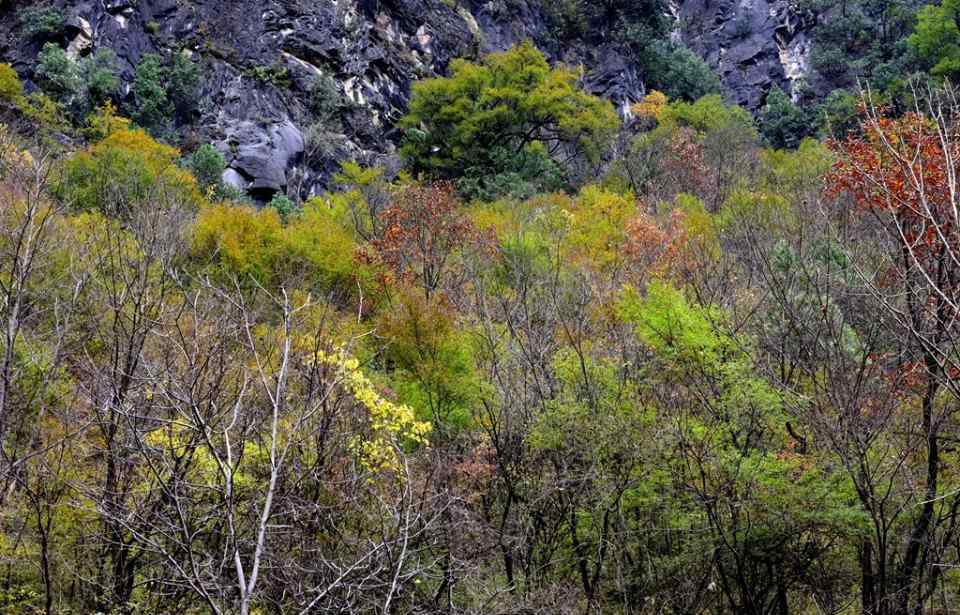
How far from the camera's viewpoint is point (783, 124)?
45.0 m

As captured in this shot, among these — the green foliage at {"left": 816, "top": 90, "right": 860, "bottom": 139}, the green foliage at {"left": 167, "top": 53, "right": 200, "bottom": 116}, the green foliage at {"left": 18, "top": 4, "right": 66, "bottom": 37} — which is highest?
the green foliage at {"left": 816, "top": 90, "right": 860, "bottom": 139}

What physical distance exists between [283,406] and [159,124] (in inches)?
1157

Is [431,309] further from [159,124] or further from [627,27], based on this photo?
[627,27]

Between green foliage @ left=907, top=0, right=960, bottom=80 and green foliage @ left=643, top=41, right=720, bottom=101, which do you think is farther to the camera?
green foliage @ left=643, top=41, right=720, bottom=101

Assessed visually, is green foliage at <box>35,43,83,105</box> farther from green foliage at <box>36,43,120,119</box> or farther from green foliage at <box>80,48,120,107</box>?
green foliage at <box>80,48,120,107</box>

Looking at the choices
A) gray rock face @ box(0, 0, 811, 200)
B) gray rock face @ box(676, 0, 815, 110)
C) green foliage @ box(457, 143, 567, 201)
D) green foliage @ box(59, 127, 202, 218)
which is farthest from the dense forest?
gray rock face @ box(676, 0, 815, 110)

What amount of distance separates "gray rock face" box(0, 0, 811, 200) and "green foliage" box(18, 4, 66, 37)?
43 centimetres

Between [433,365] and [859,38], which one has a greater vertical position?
[859,38]

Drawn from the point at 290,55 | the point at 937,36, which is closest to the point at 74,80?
the point at 290,55

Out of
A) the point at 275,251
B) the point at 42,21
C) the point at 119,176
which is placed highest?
the point at 42,21

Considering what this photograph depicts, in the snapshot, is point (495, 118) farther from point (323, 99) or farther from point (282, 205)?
point (282, 205)

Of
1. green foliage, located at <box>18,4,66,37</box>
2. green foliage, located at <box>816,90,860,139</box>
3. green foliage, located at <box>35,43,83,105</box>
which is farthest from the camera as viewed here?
green foliage, located at <box>816,90,860,139</box>

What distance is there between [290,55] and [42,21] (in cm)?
1047

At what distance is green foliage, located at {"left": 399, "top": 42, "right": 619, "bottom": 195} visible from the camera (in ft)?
114
